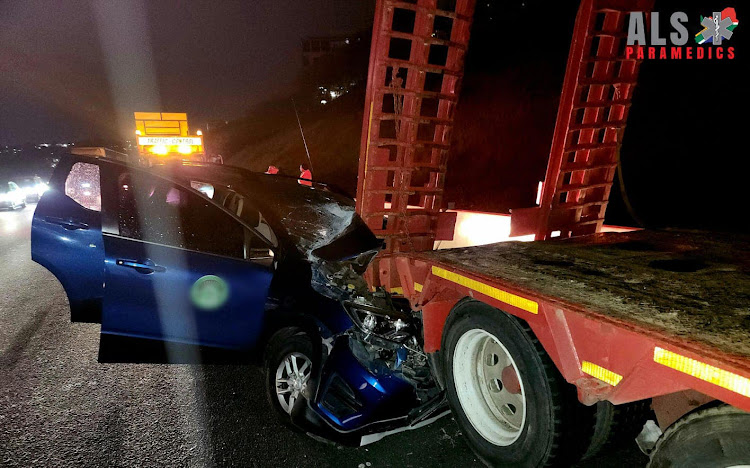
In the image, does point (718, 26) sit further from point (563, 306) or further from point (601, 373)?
point (601, 373)

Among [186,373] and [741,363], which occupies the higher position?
[741,363]

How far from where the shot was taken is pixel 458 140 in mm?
19859

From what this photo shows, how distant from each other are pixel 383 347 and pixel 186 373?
7.18 feet

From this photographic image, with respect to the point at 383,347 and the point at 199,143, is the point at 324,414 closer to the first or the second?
the point at 383,347

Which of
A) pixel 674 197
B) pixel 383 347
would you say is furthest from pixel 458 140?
pixel 383 347

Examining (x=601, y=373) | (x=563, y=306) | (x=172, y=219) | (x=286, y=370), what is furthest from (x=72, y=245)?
(x=601, y=373)

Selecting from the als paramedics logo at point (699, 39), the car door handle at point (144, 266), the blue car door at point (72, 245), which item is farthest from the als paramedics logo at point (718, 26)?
the blue car door at point (72, 245)

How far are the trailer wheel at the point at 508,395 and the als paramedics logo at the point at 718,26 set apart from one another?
13801 mm

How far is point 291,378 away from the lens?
3.05 metres

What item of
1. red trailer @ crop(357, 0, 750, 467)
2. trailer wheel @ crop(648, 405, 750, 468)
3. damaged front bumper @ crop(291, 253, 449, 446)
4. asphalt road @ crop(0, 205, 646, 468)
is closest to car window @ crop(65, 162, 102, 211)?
asphalt road @ crop(0, 205, 646, 468)

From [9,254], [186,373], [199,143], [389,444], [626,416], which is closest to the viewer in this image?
[626,416]

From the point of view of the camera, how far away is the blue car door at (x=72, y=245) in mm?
3262

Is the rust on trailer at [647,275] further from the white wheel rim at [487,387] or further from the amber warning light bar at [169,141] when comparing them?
the amber warning light bar at [169,141]

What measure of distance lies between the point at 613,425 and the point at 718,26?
14.5 m
